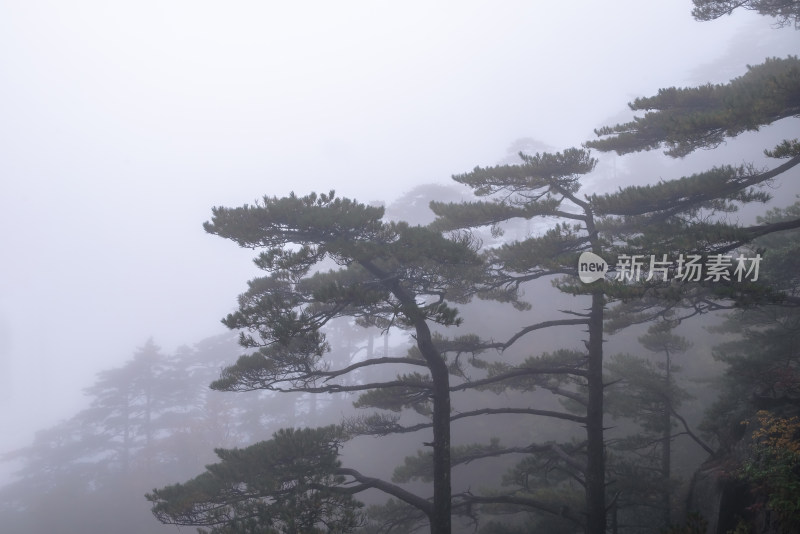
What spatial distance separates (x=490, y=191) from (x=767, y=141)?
66007mm

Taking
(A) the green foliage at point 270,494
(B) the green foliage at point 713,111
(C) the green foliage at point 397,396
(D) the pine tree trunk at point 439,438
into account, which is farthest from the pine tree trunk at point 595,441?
(A) the green foliage at point 270,494

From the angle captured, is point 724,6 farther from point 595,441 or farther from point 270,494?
point 270,494

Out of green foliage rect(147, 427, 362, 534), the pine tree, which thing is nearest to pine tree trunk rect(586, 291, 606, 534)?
the pine tree

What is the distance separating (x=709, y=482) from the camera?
10.8m

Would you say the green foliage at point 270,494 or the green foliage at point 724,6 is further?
the green foliage at point 724,6

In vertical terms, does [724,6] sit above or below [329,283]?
above

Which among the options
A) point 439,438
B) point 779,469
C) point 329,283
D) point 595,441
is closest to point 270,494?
point 439,438

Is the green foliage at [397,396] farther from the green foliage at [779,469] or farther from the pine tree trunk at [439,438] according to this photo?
the green foliage at [779,469]

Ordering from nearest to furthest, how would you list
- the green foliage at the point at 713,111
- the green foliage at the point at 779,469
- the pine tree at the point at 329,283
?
the green foliage at the point at 779,469 < the green foliage at the point at 713,111 < the pine tree at the point at 329,283

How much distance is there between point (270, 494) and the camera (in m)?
8.02

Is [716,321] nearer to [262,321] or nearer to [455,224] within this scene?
Result: [455,224]

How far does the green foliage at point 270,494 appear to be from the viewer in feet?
24.7

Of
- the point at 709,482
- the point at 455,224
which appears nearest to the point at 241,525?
the point at 455,224

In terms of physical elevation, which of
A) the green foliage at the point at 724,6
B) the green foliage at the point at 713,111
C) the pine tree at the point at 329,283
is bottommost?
the pine tree at the point at 329,283
